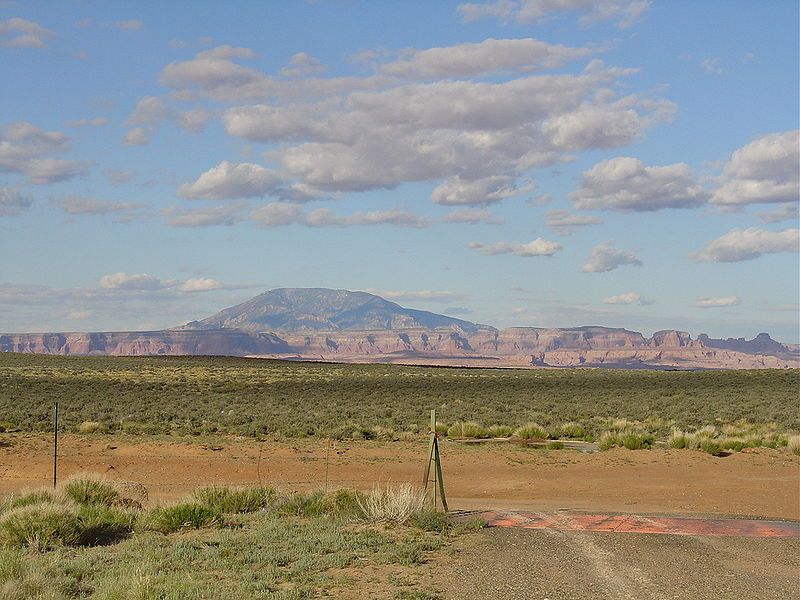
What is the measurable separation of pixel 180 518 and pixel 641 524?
23.7 ft

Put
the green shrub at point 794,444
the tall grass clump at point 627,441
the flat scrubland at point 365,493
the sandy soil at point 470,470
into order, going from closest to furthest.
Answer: the flat scrubland at point 365,493 → the sandy soil at point 470,470 → the green shrub at point 794,444 → the tall grass clump at point 627,441

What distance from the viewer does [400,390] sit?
174ft

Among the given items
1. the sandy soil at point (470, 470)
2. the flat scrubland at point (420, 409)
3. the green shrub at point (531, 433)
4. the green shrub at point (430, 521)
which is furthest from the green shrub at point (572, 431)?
the green shrub at point (430, 521)

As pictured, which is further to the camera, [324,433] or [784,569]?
[324,433]

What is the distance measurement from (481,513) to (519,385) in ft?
152

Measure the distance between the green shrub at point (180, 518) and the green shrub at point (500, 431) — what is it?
55.5ft

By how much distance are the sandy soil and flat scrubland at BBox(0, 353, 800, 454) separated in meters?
2.12

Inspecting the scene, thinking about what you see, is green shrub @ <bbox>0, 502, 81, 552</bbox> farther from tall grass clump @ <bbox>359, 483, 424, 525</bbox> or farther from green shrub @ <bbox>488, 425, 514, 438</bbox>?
green shrub @ <bbox>488, 425, 514, 438</bbox>

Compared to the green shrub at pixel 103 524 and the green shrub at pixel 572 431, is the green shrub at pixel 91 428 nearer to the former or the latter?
the green shrub at pixel 103 524

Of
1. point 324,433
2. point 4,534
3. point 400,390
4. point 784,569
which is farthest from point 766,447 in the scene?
point 400,390

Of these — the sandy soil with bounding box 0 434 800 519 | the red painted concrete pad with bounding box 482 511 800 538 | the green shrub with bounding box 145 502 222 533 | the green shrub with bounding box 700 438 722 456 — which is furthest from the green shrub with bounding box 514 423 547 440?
the green shrub with bounding box 145 502 222 533

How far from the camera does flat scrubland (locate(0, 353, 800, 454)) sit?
28984 millimetres

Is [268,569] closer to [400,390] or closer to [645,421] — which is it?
[645,421]

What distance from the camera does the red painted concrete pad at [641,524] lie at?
12742 millimetres
